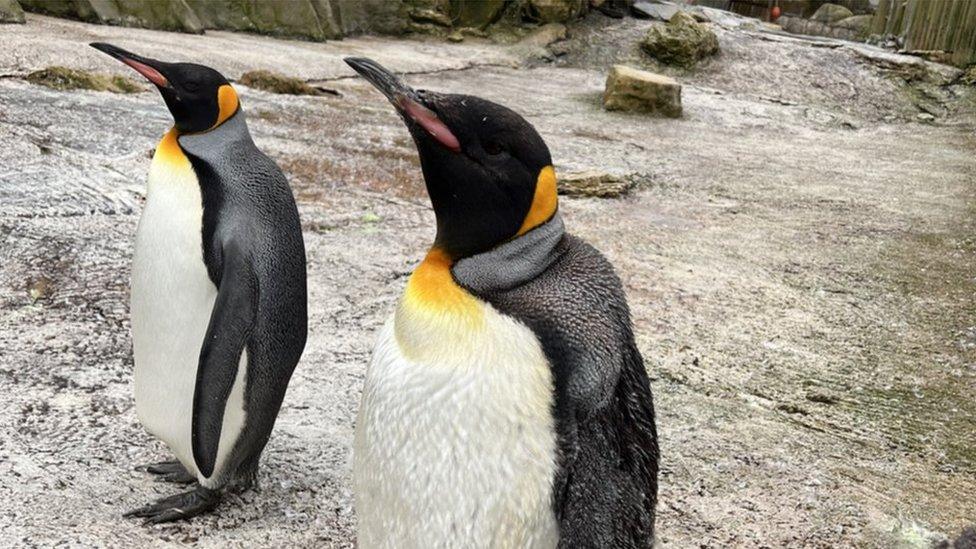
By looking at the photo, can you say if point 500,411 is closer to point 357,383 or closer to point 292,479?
point 292,479

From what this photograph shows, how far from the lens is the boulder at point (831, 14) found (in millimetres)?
17312

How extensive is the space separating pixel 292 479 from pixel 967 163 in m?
6.67

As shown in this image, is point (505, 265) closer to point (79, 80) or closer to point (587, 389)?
point (587, 389)

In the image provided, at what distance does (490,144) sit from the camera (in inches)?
53.4

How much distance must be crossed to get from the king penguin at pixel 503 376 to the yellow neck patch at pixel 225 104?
90 centimetres

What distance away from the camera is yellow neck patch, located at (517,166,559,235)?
1.38m

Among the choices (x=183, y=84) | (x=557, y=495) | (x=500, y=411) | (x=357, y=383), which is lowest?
(x=357, y=383)

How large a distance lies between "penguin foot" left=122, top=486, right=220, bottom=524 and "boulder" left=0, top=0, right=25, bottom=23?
565cm

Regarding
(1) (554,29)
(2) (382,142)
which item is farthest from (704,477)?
(1) (554,29)

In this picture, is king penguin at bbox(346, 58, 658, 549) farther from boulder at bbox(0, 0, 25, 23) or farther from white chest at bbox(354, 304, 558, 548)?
boulder at bbox(0, 0, 25, 23)

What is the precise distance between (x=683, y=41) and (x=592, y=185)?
572 cm

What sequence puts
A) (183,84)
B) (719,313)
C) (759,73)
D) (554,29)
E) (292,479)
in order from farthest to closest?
(554,29) < (759,73) < (719,313) < (292,479) < (183,84)

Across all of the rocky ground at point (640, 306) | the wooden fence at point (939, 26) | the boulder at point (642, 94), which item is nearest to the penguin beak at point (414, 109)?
the rocky ground at point (640, 306)

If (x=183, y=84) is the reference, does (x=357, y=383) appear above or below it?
below
